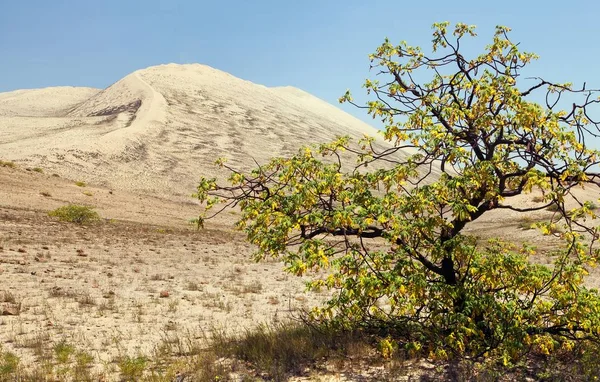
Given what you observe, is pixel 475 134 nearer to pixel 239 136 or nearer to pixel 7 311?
pixel 7 311

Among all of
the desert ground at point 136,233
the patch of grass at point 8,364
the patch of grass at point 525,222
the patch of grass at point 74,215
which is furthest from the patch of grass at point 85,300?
the patch of grass at point 525,222

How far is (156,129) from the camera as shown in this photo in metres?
60.7

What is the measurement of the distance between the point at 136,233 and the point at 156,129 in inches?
1523

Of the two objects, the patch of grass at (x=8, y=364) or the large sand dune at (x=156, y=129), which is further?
the large sand dune at (x=156, y=129)

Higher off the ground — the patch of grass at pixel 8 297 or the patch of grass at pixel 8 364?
the patch of grass at pixel 8 297

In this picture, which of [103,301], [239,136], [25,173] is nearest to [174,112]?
[239,136]

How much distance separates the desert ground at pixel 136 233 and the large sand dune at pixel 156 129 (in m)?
0.25

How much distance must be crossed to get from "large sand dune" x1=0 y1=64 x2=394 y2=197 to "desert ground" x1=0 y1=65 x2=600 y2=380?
251mm

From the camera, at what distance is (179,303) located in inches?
466

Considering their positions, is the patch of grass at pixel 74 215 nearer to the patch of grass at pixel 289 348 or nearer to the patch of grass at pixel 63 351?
the patch of grass at pixel 63 351

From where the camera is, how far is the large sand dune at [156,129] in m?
46.8

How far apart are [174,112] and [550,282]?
223 feet

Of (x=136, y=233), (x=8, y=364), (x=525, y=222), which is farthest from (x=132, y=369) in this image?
(x=525, y=222)

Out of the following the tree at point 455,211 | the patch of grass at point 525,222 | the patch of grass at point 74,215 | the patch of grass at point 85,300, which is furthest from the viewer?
the patch of grass at point 525,222
